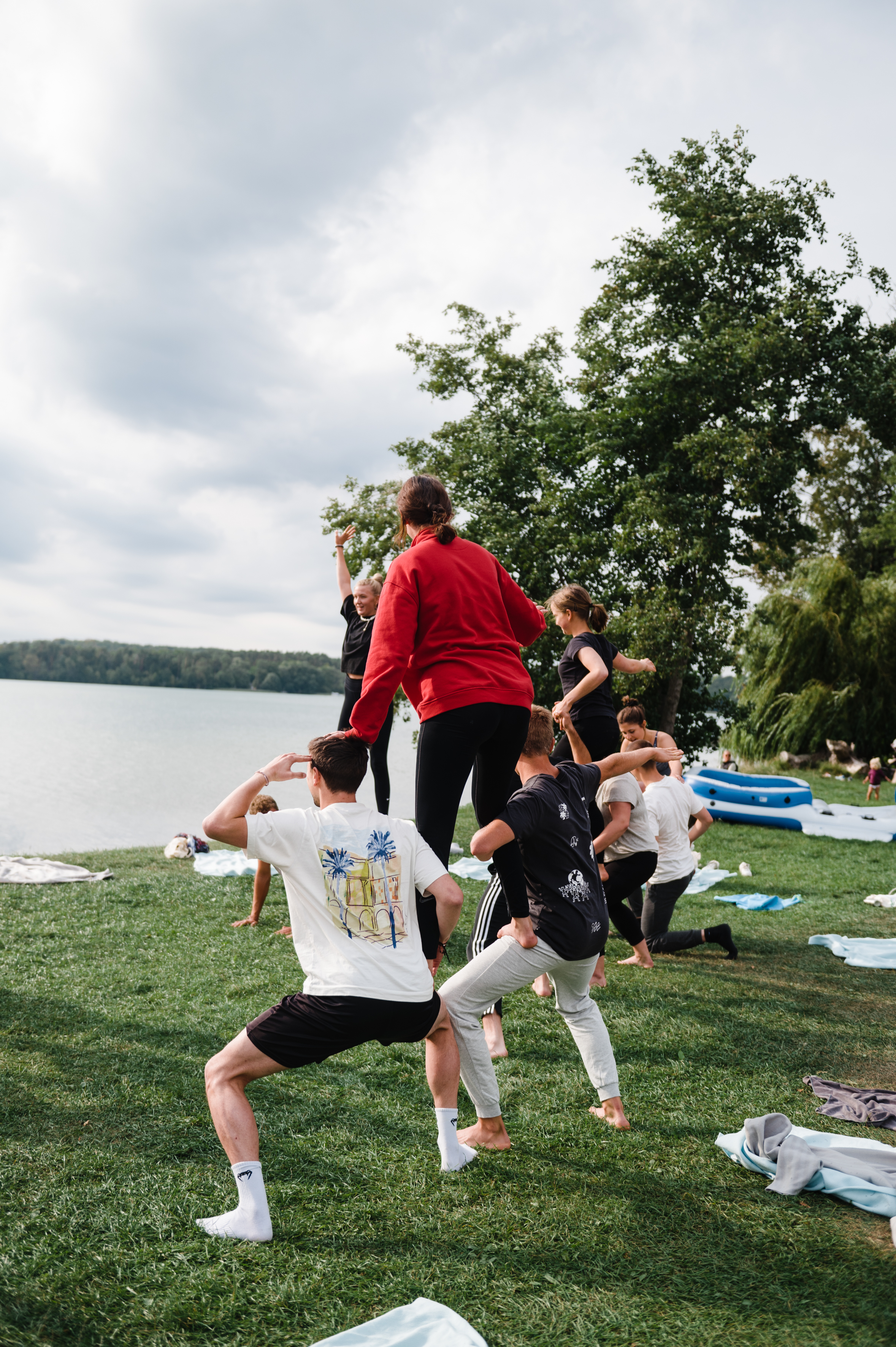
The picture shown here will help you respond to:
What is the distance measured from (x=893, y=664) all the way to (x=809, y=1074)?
20.4 meters

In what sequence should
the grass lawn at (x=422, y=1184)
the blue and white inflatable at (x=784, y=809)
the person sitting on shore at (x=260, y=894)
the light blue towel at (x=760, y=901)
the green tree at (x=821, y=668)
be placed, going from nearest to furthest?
1. the grass lawn at (x=422, y=1184)
2. the person sitting on shore at (x=260, y=894)
3. the light blue towel at (x=760, y=901)
4. the blue and white inflatable at (x=784, y=809)
5. the green tree at (x=821, y=668)

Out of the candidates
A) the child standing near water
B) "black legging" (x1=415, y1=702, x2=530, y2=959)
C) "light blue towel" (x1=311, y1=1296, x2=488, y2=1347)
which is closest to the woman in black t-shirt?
"black legging" (x1=415, y1=702, x2=530, y2=959)

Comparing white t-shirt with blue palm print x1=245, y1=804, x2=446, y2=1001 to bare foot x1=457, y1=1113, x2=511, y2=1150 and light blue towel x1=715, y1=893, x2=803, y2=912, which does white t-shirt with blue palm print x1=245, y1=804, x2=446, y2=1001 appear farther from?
light blue towel x1=715, y1=893, x2=803, y2=912

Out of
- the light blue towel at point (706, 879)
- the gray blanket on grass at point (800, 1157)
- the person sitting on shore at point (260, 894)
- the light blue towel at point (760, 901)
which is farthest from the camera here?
the light blue towel at point (706, 879)

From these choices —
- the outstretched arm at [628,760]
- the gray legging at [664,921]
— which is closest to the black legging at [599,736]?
the outstretched arm at [628,760]

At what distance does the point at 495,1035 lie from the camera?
14.6 ft

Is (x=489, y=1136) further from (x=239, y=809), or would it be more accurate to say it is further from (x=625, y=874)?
(x=625, y=874)

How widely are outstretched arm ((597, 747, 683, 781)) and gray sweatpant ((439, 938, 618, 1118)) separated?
3.77 ft

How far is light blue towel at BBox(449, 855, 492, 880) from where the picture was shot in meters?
9.51

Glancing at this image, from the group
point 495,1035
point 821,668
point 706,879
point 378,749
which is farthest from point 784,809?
point 495,1035

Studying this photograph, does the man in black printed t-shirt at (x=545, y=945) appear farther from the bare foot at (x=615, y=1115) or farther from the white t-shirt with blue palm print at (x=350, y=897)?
the white t-shirt with blue palm print at (x=350, y=897)

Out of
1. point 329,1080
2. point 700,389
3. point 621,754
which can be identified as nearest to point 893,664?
point 700,389

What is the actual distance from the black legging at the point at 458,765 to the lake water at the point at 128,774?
28.5ft

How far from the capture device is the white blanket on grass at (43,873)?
28.4 feet
